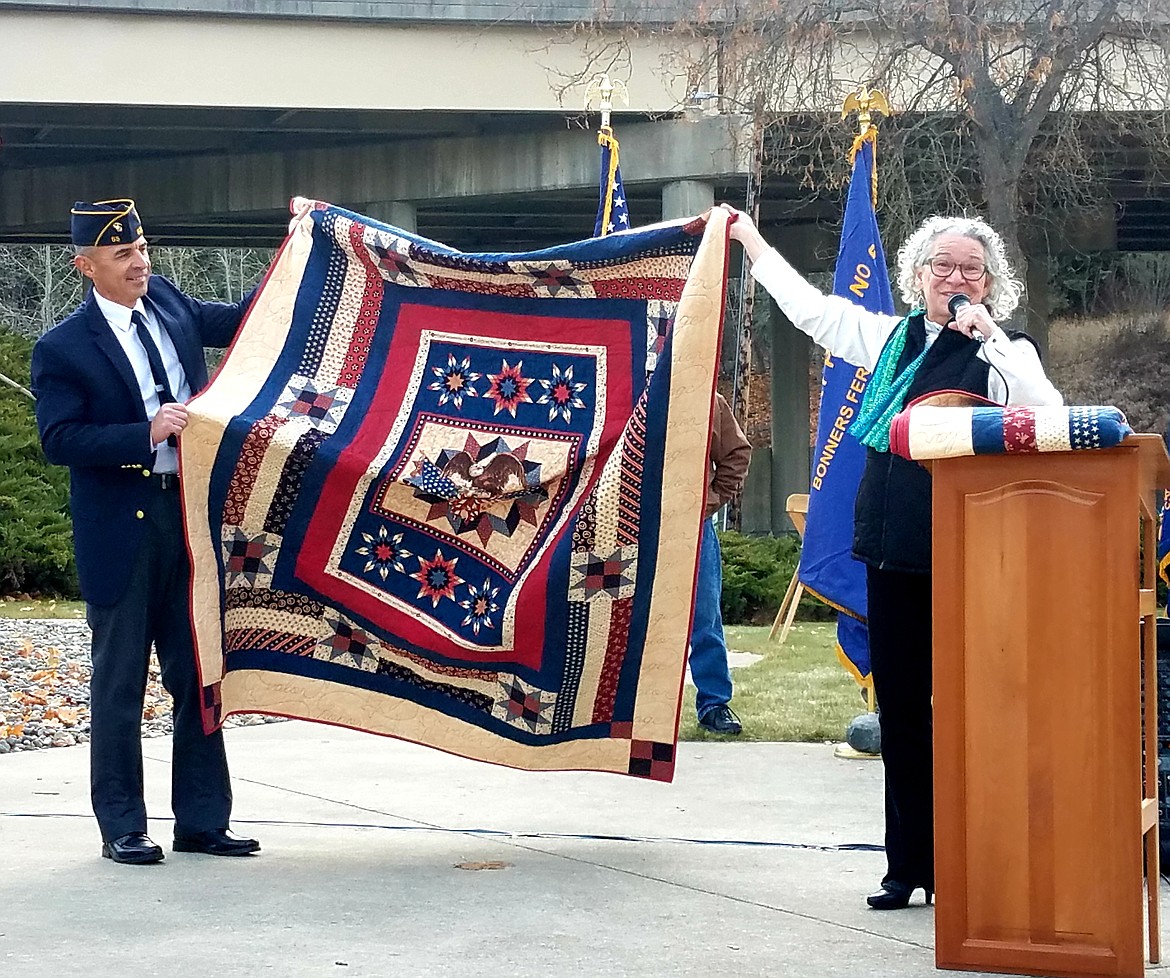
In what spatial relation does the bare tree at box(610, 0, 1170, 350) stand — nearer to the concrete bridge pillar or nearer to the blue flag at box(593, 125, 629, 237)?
the concrete bridge pillar

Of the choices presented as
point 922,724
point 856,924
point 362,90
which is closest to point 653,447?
point 922,724

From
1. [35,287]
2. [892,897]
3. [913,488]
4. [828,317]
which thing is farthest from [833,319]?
[35,287]

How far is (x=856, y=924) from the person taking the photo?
4.11 metres

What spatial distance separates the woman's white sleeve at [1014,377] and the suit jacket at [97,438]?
2.35 meters

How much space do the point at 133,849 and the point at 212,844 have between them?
24 cm

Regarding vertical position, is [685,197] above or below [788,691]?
above

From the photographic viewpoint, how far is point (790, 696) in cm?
933

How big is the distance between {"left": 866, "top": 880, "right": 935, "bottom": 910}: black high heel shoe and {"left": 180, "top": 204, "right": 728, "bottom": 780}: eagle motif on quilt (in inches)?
29.7

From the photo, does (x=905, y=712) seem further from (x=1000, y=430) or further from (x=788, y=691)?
(x=788, y=691)

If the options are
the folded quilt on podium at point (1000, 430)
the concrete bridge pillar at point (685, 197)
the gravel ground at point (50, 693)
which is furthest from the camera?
the concrete bridge pillar at point (685, 197)

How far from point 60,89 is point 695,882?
16.4 m

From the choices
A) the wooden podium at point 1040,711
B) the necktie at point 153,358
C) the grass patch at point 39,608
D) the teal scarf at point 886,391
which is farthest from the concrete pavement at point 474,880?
the grass patch at point 39,608

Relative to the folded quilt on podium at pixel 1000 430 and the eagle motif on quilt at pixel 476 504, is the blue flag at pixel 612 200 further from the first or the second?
the folded quilt on podium at pixel 1000 430

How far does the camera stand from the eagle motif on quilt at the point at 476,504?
4.78m
